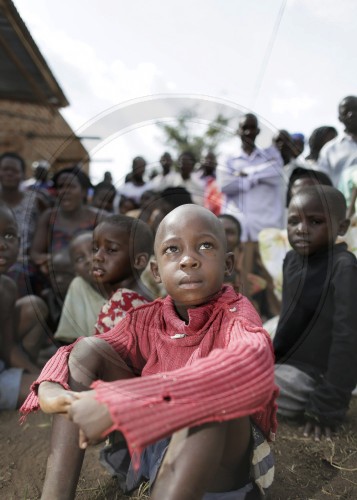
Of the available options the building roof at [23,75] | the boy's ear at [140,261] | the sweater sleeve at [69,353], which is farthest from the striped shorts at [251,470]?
the building roof at [23,75]

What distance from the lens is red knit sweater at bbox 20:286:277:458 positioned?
2.67ft

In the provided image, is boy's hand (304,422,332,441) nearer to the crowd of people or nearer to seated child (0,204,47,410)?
the crowd of people

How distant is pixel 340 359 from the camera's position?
169cm

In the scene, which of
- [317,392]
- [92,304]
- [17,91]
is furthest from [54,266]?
[17,91]

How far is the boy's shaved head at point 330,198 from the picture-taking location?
1.84 metres

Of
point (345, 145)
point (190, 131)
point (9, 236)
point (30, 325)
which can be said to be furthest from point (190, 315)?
point (345, 145)

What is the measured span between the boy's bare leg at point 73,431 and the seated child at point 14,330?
0.98 meters

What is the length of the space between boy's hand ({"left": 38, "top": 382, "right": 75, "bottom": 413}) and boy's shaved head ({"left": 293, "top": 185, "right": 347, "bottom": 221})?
128 centimetres

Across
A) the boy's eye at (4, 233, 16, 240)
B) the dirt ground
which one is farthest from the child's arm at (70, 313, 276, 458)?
the boy's eye at (4, 233, 16, 240)

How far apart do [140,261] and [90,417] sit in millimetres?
1094

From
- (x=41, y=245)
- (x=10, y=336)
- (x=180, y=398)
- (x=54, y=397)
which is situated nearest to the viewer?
(x=180, y=398)

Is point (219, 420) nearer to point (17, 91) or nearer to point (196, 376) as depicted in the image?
point (196, 376)

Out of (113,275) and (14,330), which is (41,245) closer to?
(14,330)

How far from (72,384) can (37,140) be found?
6.35 meters
